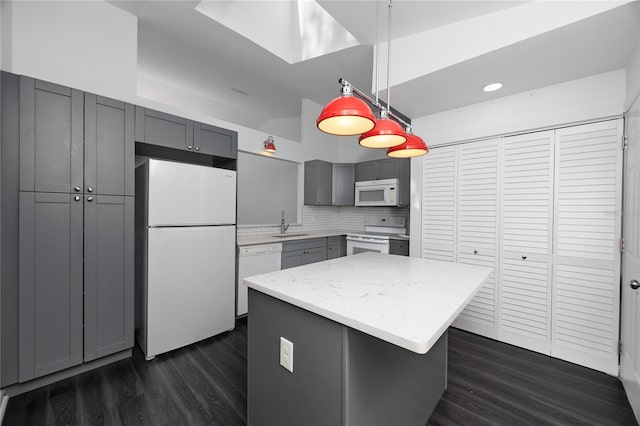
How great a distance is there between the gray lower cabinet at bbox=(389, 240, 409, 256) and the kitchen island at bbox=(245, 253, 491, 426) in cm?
185

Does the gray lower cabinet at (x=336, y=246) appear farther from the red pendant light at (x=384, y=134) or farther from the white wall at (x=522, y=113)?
the red pendant light at (x=384, y=134)

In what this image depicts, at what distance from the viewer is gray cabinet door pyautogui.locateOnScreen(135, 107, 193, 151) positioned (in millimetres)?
2170

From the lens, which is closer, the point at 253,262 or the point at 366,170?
the point at 253,262

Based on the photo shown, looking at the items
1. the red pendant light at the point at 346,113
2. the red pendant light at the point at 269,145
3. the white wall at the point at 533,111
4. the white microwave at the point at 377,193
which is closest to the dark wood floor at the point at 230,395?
the red pendant light at the point at 346,113

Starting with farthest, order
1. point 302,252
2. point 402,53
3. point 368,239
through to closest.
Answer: point 368,239 → point 302,252 → point 402,53

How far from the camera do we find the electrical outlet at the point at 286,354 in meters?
1.19

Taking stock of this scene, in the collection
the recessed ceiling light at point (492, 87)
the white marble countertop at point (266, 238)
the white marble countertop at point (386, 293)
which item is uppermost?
the recessed ceiling light at point (492, 87)

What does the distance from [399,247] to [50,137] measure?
356cm

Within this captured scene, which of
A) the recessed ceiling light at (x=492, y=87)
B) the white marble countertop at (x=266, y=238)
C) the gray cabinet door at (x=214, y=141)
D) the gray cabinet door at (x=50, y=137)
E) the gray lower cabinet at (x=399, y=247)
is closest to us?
the gray cabinet door at (x=50, y=137)

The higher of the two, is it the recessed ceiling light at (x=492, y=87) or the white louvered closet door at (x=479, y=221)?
the recessed ceiling light at (x=492, y=87)

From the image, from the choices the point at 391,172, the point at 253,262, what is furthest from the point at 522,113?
the point at 253,262

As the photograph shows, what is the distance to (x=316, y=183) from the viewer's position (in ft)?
13.8

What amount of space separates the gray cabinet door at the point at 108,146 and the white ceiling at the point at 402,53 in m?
0.97

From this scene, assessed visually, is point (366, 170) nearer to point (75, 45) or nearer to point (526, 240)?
point (526, 240)
